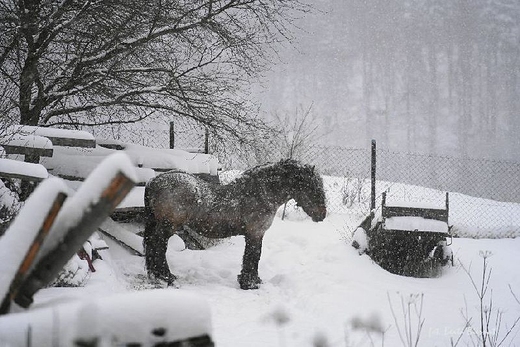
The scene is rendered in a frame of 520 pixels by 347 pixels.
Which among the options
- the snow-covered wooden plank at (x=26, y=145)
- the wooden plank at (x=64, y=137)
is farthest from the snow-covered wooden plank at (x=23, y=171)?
the wooden plank at (x=64, y=137)

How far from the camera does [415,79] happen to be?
2448 inches

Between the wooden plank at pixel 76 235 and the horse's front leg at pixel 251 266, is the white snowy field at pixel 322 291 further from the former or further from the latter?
the wooden plank at pixel 76 235

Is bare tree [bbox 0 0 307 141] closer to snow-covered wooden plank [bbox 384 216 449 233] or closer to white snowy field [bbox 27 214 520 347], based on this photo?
white snowy field [bbox 27 214 520 347]

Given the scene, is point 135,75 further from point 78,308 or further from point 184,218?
point 78,308

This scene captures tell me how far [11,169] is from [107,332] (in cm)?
341

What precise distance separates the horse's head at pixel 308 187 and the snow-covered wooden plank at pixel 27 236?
173 inches

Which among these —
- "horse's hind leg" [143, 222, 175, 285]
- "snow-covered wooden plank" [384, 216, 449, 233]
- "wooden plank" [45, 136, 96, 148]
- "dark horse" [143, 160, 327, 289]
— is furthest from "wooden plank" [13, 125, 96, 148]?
"snow-covered wooden plank" [384, 216, 449, 233]

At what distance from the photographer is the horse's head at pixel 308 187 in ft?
16.8

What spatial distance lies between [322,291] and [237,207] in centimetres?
145

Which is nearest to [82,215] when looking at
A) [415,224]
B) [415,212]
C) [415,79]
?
[415,224]

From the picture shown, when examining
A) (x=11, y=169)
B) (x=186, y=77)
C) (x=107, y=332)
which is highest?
(x=186, y=77)

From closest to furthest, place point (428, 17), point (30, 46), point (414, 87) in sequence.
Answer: point (30, 46), point (414, 87), point (428, 17)

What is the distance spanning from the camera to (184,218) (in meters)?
5.03

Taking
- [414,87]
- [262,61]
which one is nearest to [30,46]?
[262,61]
